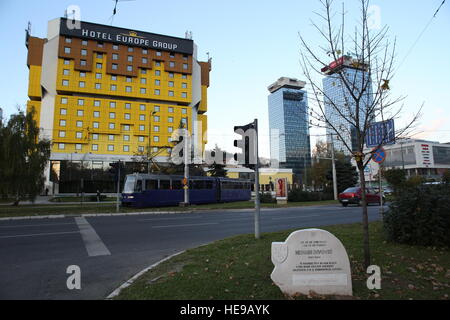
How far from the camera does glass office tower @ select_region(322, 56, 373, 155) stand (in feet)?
16.6

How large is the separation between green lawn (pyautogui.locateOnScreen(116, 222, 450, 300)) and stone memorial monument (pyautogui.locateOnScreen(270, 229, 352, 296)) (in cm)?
23

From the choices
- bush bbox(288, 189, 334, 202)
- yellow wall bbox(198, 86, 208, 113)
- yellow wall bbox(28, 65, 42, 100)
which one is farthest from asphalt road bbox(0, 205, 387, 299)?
yellow wall bbox(198, 86, 208, 113)

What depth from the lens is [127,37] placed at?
Result: 55844 mm

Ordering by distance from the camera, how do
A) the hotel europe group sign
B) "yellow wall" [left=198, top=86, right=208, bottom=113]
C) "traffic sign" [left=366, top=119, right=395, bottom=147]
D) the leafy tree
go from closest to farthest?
1. "traffic sign" [left=366, top=119, right=395, bottom=147]
2. the leafy tree
3. the hotel europe group sign
4. "yellow wall" [left=198, top=86, right=208, bottom=113]

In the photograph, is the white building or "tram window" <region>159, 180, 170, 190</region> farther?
the white building

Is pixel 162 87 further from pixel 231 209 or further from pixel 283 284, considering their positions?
pixel 283 284

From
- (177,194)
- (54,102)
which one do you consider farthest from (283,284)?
(54,102)

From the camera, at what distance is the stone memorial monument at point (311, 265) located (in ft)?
11.7

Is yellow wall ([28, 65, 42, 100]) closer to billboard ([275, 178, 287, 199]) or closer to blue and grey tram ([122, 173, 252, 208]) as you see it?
blue and grey tram ([122, 173, 252, 208])

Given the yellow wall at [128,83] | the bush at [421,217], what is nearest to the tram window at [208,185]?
the bush at [421,217]

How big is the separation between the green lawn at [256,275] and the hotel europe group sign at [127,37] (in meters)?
59.6

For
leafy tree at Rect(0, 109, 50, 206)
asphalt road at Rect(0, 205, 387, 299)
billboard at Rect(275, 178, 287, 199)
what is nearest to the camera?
asphalt road at Rect(0, 205, 387, 299)

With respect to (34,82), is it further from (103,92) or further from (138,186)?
(138,186)
